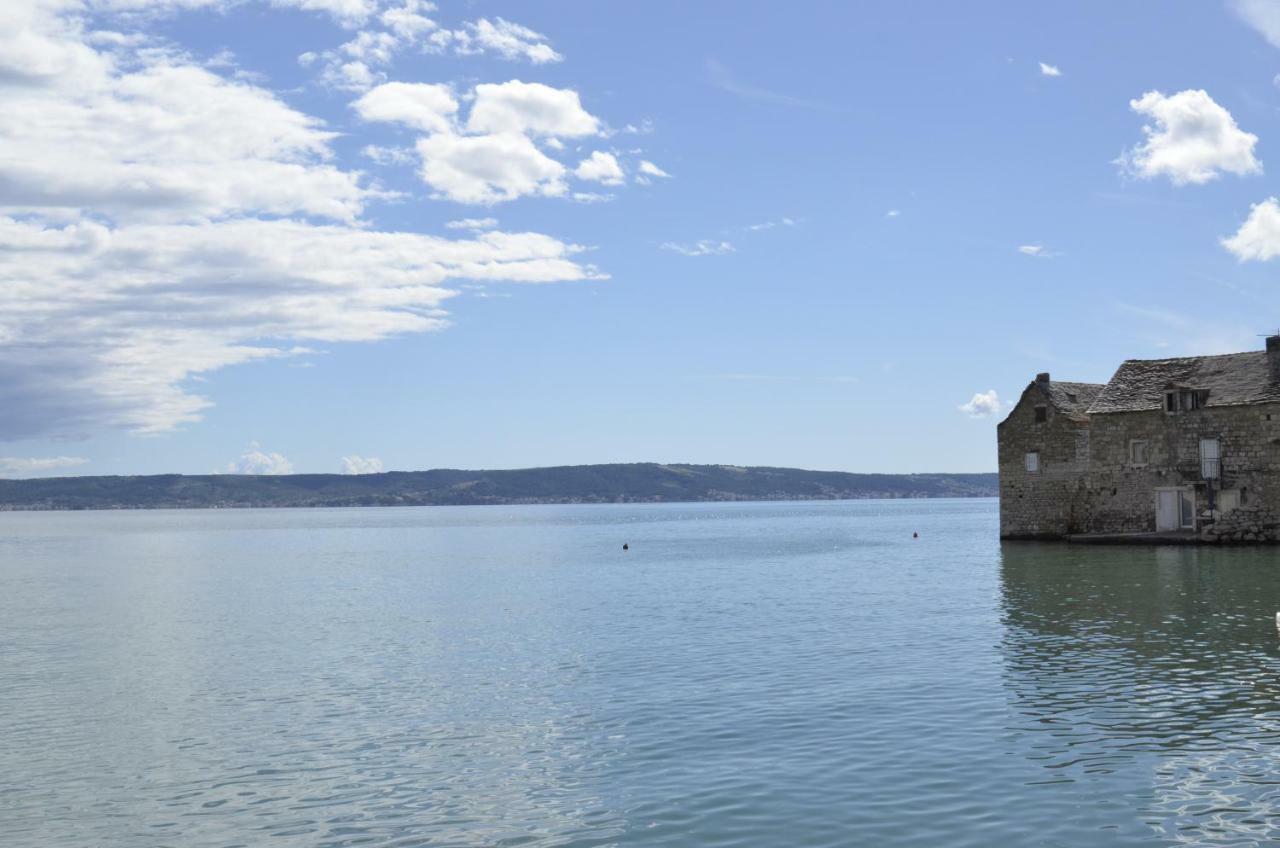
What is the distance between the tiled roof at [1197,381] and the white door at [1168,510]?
5.28 meters

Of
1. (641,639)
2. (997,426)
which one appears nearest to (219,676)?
(641,639)

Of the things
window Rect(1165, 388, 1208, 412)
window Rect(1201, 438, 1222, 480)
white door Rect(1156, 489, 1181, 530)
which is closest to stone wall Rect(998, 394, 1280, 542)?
window Rect(1201, 438, 1222, 480)

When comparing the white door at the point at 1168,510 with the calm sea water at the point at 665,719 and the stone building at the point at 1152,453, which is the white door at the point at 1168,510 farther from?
the calm sea water at the point at 665,719

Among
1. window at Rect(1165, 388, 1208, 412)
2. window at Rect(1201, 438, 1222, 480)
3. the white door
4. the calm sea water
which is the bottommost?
the calm sea water

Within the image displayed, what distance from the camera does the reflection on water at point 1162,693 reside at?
590 inches

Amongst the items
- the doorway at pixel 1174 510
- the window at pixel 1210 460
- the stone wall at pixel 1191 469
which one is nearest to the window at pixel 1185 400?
the stone wall at pixel 1191 469

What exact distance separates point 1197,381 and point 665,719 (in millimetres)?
54160

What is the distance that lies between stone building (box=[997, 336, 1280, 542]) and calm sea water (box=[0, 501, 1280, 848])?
635 inches

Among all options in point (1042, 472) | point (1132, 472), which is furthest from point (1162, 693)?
point (1042, 472)

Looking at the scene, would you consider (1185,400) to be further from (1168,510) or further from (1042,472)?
(1042,472)

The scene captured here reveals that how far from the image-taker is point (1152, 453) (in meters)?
64.6

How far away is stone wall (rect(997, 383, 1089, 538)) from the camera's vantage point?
226 ft

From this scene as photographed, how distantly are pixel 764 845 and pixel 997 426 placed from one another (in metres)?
63.3

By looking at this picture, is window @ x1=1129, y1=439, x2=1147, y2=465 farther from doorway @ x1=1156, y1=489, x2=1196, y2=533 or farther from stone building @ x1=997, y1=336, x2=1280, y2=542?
doorway @ x1=1156, y1=489, x2=1196, y2=533
